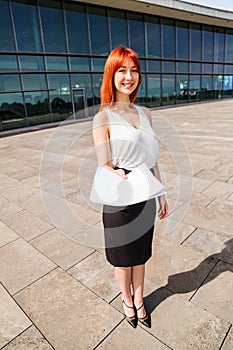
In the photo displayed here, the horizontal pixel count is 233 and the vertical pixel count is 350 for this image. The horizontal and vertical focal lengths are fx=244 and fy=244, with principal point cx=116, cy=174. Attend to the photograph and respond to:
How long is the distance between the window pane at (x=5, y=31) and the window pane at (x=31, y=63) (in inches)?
31.2

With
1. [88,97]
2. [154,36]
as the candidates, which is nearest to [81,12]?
[88,97]

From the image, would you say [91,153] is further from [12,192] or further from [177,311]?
[177,311]

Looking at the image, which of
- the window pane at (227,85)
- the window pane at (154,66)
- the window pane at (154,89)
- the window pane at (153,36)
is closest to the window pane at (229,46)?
the window pane at (227,85)

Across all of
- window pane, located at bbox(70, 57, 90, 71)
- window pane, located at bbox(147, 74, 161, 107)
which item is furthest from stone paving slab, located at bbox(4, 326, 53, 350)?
window pane, located at bbox(147, 74, 161, 107)

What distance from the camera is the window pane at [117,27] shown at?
58.0 ft

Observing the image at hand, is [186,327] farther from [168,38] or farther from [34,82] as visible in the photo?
[168,38]

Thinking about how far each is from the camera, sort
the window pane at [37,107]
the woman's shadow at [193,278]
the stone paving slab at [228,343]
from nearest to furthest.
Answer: the stone paving slab at [228,343] → the woman's shadow at [193,278] → the window pane at [37,107]

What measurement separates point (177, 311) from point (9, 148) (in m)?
9.29

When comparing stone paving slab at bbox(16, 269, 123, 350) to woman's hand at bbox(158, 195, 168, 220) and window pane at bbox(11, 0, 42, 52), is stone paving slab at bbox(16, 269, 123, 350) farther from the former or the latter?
window pane at bbox(11, 0, 42, 52)

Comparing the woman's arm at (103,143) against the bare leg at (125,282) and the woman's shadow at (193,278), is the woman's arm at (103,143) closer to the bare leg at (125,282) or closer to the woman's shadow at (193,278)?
the bare leg at (125,282)

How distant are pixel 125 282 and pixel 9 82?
14564 mm

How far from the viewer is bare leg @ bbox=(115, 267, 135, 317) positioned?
1887 millimetres

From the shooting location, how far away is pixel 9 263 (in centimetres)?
277

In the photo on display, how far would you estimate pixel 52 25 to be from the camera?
15.0m
